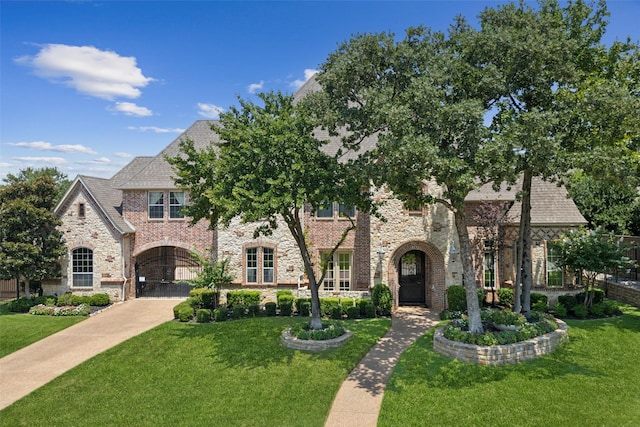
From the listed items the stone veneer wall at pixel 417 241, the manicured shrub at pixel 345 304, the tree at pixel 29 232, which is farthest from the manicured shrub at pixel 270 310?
the tree at pixel 29 232

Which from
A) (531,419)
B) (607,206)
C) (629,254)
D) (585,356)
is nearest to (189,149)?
(531,419)

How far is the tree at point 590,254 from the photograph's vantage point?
16969mm

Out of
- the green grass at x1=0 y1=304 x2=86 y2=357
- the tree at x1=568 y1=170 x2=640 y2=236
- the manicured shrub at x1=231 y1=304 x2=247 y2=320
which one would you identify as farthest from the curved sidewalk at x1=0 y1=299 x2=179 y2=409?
the tree at x1=568 y1=170 x2=640 y2=236

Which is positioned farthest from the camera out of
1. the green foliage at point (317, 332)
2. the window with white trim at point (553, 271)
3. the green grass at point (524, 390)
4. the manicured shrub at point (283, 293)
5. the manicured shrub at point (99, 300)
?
the manicured shrub at point (99, 300)

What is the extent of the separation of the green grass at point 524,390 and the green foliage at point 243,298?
881 centimetres

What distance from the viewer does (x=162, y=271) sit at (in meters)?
25.9

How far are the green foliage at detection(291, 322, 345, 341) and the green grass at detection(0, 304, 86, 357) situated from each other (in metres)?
10.5

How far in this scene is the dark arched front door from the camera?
21109 millimetres

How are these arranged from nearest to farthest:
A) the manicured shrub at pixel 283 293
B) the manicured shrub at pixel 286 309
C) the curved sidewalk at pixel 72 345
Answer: the curved sidewalk at pixel 72 345, the manicured shrub at pixel 286 309, the manicured shrub at pixel 283 293

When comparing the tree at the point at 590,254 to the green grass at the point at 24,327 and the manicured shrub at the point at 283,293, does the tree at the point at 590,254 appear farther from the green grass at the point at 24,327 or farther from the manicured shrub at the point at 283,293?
the green grass at the point at 24,327

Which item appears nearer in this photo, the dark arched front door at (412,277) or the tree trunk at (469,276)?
the tree trunk at (469,276)

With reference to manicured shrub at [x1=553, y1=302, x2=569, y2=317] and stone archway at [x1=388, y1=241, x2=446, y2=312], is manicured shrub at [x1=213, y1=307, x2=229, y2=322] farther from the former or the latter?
manicured shrub at [x1=553, y1=302, x2=569, y2=317]

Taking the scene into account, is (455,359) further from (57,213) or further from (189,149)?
(57,213)

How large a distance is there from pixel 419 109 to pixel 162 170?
1658cm
